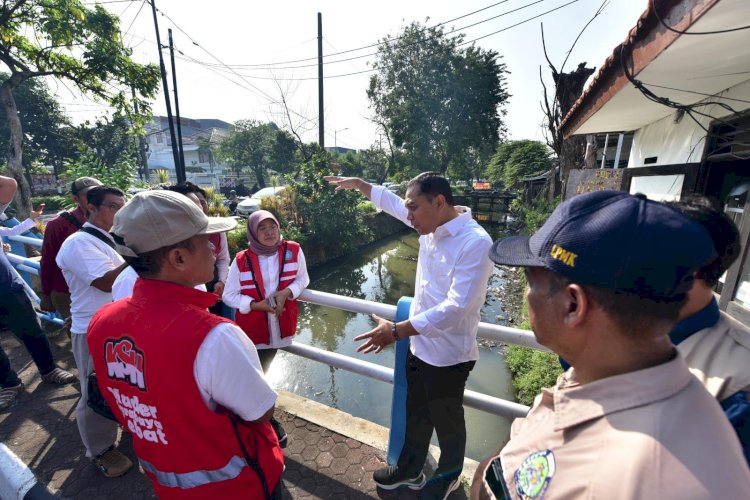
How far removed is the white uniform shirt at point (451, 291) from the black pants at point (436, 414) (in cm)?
8

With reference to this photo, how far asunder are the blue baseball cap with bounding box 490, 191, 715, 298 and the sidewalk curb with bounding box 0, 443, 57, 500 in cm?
163

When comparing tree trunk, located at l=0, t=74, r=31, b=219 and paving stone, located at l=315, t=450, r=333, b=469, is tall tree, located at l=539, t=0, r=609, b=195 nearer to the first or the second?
paving stone, located at l=315, t=450, r=333, b=469

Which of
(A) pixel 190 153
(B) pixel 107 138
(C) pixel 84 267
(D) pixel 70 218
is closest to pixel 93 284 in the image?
(C) pixel 84 267

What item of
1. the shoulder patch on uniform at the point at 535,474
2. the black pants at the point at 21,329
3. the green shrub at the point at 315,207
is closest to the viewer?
the shoulder patch on uniform at the point at 535,474

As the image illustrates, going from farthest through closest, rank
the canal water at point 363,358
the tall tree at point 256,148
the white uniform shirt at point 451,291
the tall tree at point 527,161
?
the tall tree at point 256,148 < the tall tree at point 527,161 < the canal water at point 363,358 < the white uniform shirt at point 451,291

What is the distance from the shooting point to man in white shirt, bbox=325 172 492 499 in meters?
1.72

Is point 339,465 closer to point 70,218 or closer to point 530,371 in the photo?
point 70,218

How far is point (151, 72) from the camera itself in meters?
8.37

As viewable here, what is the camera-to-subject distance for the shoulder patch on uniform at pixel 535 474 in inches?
28.8

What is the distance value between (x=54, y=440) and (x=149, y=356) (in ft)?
7.57

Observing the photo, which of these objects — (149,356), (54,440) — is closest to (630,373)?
(149,356)

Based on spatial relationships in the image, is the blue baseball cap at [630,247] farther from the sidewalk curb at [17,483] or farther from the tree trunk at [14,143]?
the tree trunk at [14,143]

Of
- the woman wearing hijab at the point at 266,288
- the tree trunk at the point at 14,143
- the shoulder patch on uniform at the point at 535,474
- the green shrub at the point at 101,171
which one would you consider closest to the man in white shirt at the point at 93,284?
the woman wearing hijab at the point at 266,288

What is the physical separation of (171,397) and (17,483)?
0.58 metres
